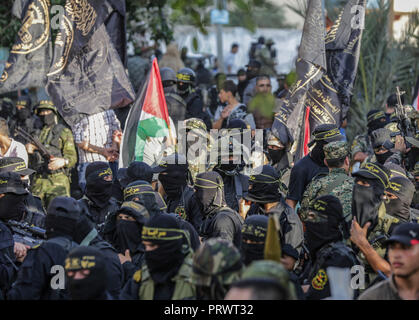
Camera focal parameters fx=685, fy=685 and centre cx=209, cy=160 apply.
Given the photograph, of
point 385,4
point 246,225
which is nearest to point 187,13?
point 246,225

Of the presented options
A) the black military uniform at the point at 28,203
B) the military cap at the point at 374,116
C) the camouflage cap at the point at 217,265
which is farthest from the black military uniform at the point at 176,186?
the military cap at the point at 374,116

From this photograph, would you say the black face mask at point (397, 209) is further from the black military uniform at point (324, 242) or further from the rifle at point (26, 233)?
the rifle at point (26, 233)

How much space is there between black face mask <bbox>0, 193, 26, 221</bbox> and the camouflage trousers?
3.81 meters

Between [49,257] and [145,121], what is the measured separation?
4.79 m

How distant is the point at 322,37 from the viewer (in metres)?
9.41

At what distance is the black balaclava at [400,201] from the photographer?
650 cm

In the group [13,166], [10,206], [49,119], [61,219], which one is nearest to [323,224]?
[61,219]

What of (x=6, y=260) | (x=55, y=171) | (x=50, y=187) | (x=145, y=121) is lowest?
(x=50, y=187)

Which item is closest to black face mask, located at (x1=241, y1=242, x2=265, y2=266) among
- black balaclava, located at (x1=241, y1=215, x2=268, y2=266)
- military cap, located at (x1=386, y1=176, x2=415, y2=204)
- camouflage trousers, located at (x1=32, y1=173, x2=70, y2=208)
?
black balaclava, located at (x1=241, y1=215, x2=268, y2=266)

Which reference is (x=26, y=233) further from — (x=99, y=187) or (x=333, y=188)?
(x=333, y=188)

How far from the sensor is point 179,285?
16.0 ft

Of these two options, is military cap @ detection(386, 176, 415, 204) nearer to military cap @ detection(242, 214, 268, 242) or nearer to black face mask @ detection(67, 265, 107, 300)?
military cap @ detection(242, 214, 268, 242)

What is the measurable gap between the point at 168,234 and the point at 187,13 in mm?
2104
